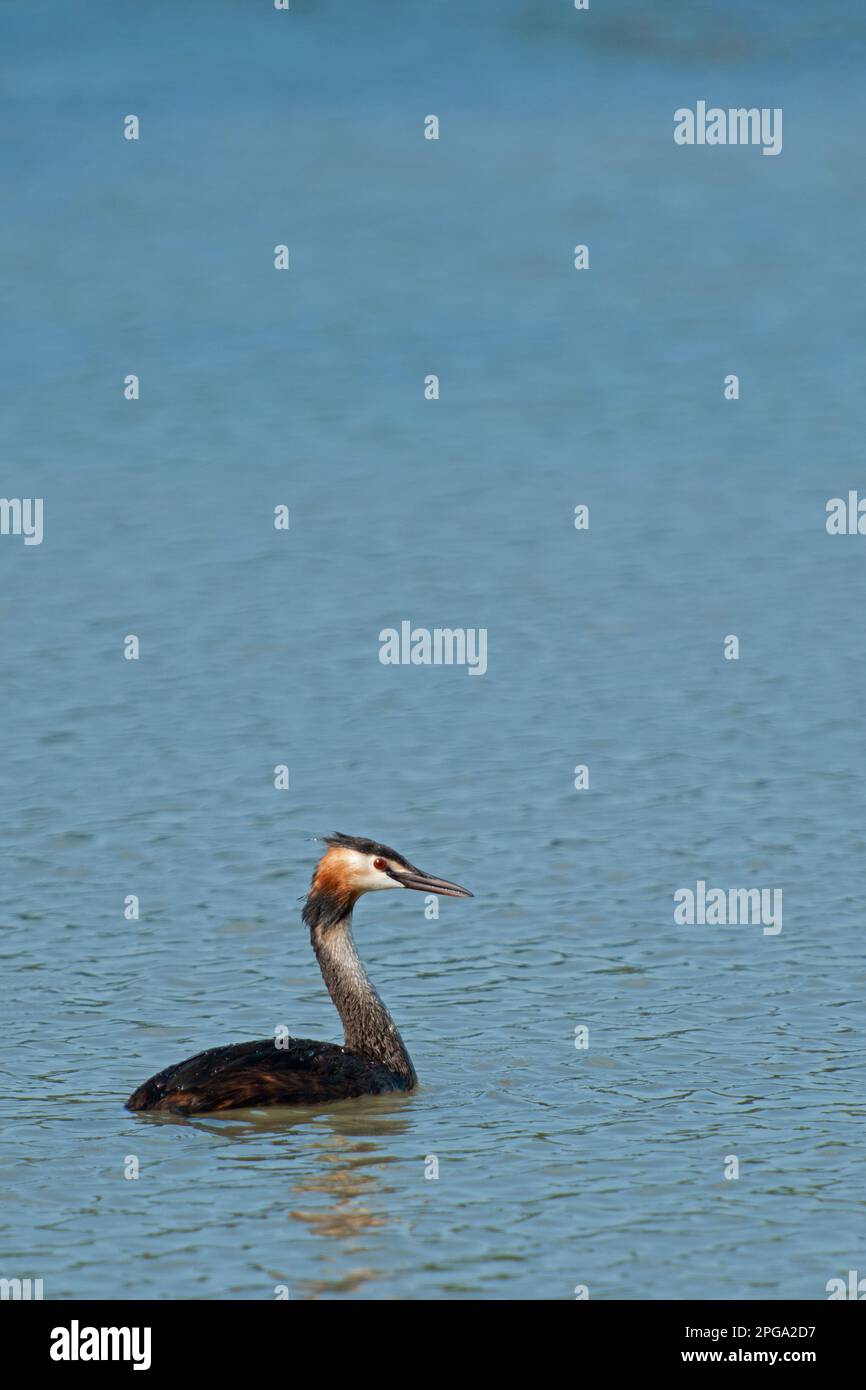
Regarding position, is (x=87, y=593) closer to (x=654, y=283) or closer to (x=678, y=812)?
(x=678, y=812)

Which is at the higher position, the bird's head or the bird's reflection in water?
the bird's head

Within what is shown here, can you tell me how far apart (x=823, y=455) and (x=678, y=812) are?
1280cm

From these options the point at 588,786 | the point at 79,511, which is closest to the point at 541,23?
the point at 79,511

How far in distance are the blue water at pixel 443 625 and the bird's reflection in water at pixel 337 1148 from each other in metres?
0.04

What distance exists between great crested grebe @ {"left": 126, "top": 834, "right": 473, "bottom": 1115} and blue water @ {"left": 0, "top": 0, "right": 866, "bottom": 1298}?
7.0 inches

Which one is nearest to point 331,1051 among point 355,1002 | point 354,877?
point 355,1002

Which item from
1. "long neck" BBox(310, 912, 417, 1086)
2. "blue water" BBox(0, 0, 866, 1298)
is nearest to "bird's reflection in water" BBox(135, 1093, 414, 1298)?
"blue water" BBox(0, 0, 866, 1298)

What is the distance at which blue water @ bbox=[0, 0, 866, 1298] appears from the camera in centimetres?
1262

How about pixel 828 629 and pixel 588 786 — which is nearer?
pixel 588 786

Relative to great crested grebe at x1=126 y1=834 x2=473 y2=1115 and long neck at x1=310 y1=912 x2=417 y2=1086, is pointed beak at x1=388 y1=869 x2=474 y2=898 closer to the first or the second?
great crested grebe at x1=126 y1=834 x2=473 y2=1115

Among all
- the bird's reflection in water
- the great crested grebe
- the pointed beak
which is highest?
the pointed beak

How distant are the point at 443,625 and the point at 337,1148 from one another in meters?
12.1

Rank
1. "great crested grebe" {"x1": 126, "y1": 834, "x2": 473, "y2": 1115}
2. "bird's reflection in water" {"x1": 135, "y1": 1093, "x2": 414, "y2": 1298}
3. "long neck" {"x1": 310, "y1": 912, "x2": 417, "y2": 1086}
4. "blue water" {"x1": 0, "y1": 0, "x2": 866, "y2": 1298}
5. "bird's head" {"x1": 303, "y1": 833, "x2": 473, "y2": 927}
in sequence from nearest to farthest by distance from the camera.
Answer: "bird's reflection in water" {"x1": 135, "y1": 1093, "x2": 414, "y2": 1298}
"blue water" {"x1": 0, "y1": 0, "x2": 866, "y2": 1298}
"great crested grebe" {"x1": 126, "y1": 834, "x2": 473, "y2": 1115}
"long neck" {"x1": 310, "y1": 912, "x2": 417, "y2": 1086}
"bird's head" {"x1": 303, "y1": 833, "x2": 473, "y2": 927}

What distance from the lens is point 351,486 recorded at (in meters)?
30.2
